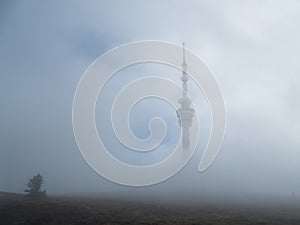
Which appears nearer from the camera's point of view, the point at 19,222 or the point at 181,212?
the point at 19,222

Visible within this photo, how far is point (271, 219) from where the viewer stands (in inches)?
3351

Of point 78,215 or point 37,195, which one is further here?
point 37,195

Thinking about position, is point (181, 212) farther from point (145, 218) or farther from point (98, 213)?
point (98, 213)

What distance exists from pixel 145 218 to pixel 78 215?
15.6m

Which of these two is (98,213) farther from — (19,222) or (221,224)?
(221,224)

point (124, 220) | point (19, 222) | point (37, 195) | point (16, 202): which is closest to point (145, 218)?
point (124, 220)

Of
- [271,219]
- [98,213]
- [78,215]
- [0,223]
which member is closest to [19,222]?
[0,223]

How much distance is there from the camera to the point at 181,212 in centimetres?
9319

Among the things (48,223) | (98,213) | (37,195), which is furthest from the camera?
(37,195)

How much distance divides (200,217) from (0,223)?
45.7 meters

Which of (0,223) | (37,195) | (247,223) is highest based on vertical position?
(37,195)

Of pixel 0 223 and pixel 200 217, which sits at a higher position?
pixel 200 217

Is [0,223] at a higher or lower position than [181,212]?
lower

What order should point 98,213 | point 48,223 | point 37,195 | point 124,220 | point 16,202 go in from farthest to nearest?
point 37,195 → point 16,202 → point 98,213 → point 124,220 → point 48,223
